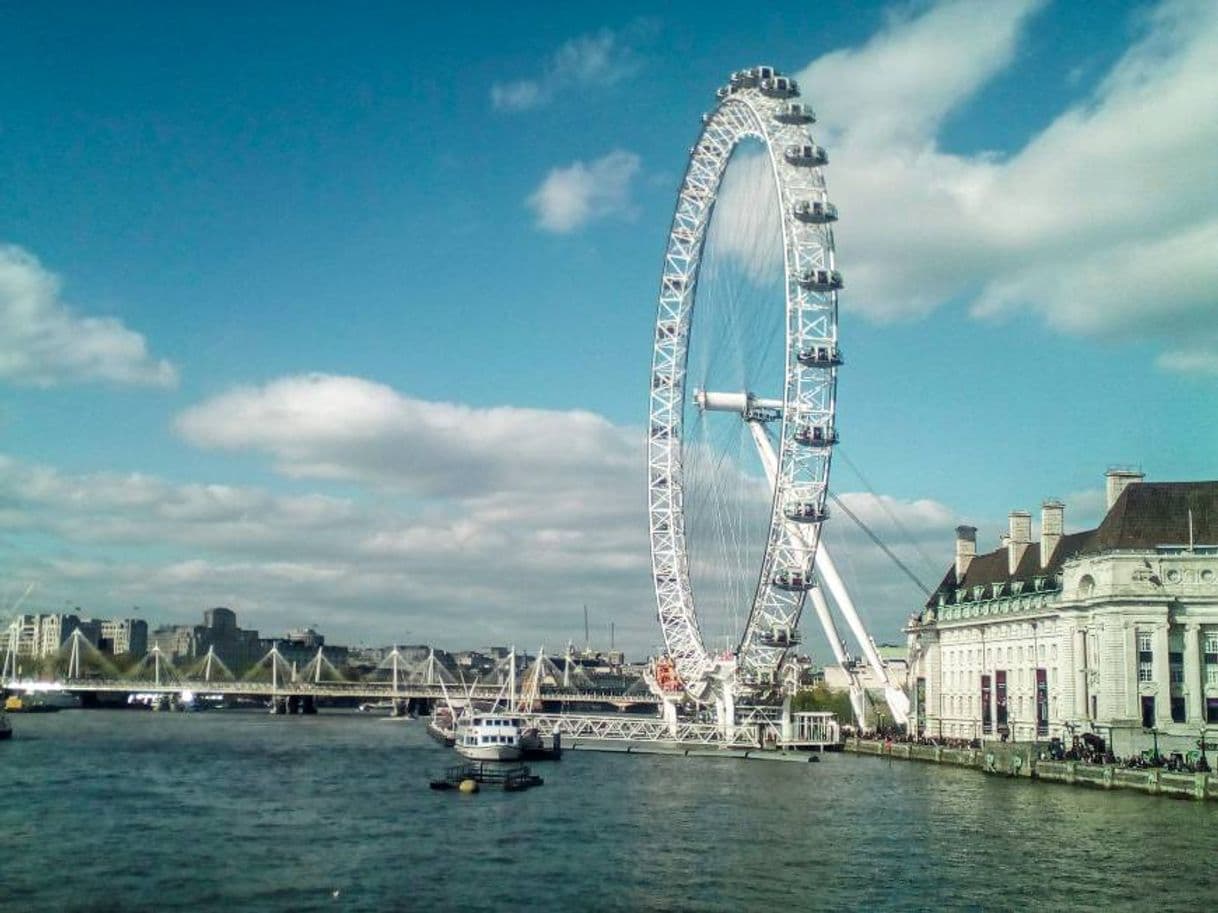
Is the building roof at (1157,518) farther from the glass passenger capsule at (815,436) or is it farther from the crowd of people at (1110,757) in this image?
the glass passenger capsule at (815,436)

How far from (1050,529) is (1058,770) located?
2149cm

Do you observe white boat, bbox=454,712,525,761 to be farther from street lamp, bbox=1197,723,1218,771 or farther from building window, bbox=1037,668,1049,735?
street lamp, bbox=1197,723,1218,771

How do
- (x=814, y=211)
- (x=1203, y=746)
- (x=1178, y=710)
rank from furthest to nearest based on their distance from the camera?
(x=814, y=211)
(x=1178, y=710)
(x=1203, y=746)

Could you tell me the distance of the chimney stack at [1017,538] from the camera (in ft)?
275

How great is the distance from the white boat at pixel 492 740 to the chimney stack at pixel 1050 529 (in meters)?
31.6

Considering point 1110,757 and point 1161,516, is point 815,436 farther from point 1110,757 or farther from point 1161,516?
point 1110,757

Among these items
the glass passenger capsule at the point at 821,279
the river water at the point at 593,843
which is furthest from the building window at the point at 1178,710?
the glass passenger capsule at the point at 821,279

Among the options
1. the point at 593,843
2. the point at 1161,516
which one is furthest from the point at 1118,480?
the point at 593,843

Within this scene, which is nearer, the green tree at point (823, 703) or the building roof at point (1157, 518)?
the building roof at point (1157, 518)

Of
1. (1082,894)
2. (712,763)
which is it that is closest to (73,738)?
(712,763)

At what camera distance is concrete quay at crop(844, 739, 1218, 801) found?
52594mm

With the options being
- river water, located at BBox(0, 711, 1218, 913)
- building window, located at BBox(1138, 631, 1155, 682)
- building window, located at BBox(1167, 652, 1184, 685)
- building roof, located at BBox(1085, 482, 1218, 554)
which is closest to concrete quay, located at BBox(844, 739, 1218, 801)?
river water, located at BBox(0, 711, 1218, 913)

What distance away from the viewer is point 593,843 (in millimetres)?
40031

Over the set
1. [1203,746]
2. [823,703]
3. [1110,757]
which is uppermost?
[1203,746]
